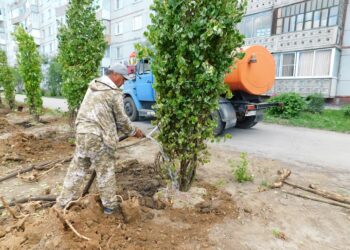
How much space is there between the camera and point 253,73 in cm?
755

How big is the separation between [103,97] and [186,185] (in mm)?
1768

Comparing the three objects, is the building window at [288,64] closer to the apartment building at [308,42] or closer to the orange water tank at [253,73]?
the apartment building at [308,42]

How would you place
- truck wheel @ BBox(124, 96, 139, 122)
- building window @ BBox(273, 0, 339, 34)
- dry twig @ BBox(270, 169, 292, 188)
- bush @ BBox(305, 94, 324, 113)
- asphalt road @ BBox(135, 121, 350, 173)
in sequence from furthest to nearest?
building window @ BBox(273, 0, 339, 34) → bush @ BBox(305, 94, 324, 113) → truck wheel @ BBox(124, 96, 139, 122) → asphalt road @ BBox(135, 121, 350, 173) → dry twig @ BBox(270, 169, 292, 188)

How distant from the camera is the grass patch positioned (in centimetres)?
980

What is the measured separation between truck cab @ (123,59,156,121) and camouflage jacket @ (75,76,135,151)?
18.8 ft

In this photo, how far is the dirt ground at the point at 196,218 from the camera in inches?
102

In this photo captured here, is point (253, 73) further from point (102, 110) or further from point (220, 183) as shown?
point (102, 110)

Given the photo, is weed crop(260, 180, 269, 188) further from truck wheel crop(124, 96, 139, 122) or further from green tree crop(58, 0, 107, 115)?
truck wheel crop(124, 96, 139, 122)

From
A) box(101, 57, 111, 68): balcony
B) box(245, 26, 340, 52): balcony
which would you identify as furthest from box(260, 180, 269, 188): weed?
box(101, 57, 111, 68): balcony

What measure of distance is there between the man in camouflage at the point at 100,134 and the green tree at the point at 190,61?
1.84 feet

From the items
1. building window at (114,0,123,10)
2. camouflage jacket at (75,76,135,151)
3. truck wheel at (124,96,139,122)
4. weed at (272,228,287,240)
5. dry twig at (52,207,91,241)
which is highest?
building window at (114,0,123,10)

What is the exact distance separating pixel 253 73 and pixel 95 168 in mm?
5926

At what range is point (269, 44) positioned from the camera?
54.4ft

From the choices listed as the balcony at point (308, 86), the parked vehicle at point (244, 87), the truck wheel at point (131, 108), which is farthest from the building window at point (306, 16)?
the truck wheel at point (131, 108)
